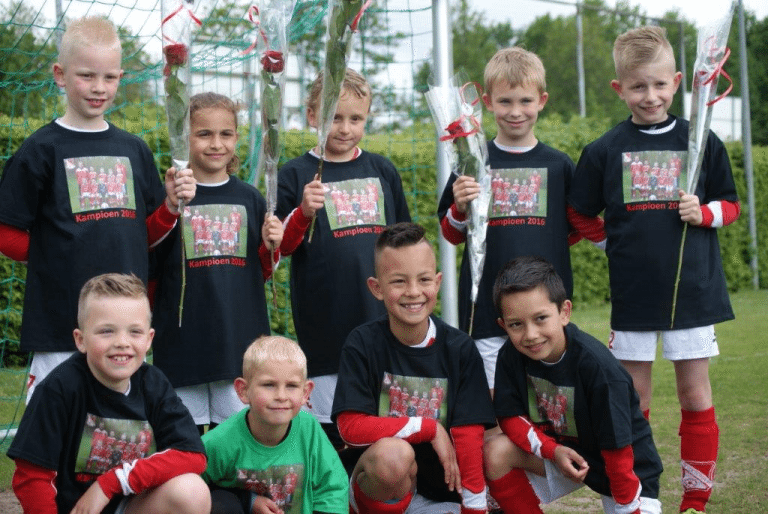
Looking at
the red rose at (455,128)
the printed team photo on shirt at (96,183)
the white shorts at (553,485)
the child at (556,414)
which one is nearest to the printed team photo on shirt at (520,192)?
the red rose at (455,128)

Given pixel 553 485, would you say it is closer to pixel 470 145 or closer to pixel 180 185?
pixel 470 145

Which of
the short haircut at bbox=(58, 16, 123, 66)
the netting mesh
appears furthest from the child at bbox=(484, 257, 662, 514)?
the short haircut at bbox=(58, 16, 123, 66)

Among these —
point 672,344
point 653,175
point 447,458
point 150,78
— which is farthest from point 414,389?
point 150,78

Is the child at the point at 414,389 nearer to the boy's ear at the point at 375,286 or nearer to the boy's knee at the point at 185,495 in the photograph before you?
the boy's ear at the point at 375,286

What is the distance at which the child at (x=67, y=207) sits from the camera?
3529mm

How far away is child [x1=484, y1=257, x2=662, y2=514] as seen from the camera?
3406mm

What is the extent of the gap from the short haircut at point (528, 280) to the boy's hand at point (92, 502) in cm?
148

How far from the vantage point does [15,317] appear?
7.75m

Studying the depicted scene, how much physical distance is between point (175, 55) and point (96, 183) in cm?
56

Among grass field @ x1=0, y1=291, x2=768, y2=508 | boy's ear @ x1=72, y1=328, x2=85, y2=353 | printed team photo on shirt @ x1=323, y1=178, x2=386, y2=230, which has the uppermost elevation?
printed team photo on shirt @ x1=323, y1=178, x2=386, y2=230

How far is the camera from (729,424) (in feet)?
18.6

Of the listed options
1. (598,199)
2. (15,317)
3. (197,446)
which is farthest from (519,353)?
(15,317)

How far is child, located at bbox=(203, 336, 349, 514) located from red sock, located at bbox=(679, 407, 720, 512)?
1428mm

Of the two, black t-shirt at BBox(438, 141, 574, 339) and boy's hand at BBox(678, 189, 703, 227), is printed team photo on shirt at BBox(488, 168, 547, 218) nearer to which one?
black t-shirt at BBox(438, 141, 574, 339)
